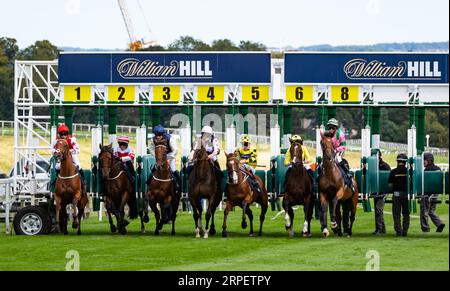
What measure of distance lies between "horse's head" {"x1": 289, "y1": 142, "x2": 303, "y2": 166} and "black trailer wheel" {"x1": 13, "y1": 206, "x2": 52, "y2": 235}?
5258 millimetres

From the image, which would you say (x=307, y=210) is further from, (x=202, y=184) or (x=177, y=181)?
(x=177, y=181)

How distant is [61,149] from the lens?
26.2 metres

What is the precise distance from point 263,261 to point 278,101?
319 inches

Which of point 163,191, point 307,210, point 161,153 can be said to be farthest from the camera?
point 163,191

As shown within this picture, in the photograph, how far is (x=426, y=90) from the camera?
28.0 meters

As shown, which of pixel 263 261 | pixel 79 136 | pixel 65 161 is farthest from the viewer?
pixel 79 136

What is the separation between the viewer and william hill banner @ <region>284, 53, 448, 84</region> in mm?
27953

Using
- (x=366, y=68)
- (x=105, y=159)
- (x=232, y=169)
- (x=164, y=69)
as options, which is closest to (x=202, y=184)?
(x=232, y=169)

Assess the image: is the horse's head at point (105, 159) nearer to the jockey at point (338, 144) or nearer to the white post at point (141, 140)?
the white post at point (141, 140)

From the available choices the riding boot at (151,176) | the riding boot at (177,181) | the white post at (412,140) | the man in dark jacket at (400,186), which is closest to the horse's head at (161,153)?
the riding boot at (151,176)

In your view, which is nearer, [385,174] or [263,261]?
[263,261]

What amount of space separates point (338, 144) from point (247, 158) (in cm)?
188
